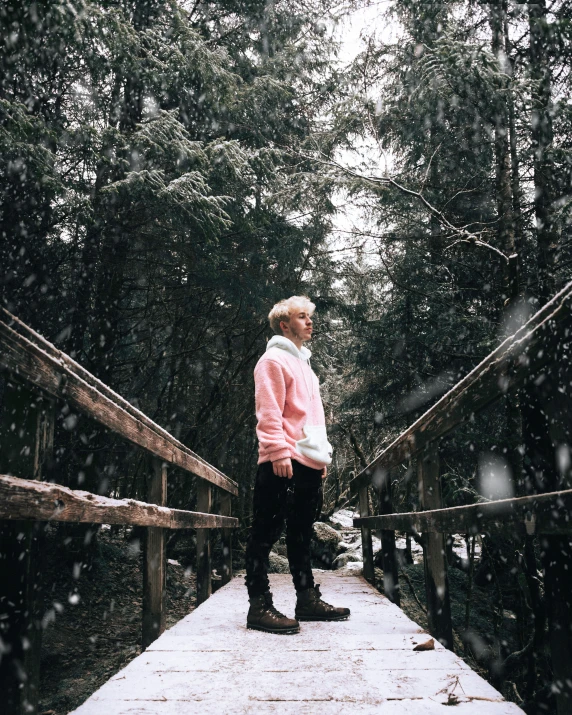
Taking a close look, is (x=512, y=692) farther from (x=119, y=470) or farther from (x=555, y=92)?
(x=555, y=92)

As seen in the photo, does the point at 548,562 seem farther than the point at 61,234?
No

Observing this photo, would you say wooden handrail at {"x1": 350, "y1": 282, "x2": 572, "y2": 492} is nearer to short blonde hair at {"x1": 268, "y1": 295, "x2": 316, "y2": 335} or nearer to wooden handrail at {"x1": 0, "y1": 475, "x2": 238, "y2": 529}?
short blonde hair at {"x1": 268, "y1": 295, "x2": 316, "y2": 335}

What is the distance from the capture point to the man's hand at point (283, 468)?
3.23 m

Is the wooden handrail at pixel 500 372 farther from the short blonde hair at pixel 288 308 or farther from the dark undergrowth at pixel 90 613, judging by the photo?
the dark undergrowth at pixel 90 613

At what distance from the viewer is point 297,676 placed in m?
2.33

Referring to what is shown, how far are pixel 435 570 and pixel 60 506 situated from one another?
2244 millimetres

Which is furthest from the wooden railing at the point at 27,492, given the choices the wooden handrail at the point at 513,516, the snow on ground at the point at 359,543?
the snow on ground at the point at 359,543

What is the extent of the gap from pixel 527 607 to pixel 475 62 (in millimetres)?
6558

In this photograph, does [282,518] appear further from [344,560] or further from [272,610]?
[344,560]

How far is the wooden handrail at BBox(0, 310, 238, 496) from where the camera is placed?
163 cm

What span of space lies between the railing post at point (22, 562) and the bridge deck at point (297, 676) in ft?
0.94

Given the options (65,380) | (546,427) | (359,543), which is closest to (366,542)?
(546,427)

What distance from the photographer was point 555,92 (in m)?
7.99

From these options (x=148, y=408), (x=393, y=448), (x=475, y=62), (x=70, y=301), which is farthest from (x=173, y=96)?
(x=393, y=448)
